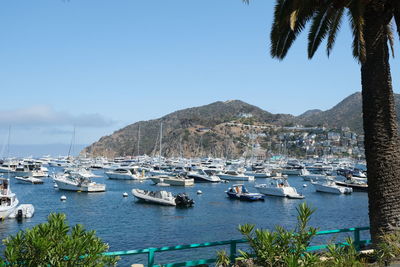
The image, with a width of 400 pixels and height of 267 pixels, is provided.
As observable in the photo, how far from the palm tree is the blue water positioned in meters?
15.9

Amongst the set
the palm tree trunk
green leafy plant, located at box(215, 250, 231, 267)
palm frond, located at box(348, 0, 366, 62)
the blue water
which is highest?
palm frond, located at box(348, 0, 366, 62)

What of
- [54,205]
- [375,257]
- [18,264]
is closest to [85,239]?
[18,264]

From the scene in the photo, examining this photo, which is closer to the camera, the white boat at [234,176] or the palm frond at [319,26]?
the palm frond at [319,26]

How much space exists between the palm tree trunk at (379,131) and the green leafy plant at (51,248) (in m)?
7.84

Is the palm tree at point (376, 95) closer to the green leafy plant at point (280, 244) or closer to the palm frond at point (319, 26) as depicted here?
the palm frond at point (319, 26)

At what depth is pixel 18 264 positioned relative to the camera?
643 cm

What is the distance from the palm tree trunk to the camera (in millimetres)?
11273

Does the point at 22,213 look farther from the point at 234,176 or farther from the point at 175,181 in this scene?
the point at 234,176

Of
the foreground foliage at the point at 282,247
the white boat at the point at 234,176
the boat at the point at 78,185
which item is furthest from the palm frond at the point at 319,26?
the white boat at the point at 234,176

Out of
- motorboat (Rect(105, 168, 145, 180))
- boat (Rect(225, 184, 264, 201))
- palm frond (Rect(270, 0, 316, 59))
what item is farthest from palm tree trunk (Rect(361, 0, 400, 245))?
motorboat (Rect(105, 168, 145, 180))

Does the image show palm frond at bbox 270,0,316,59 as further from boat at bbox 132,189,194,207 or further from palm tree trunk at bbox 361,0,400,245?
boat at bbox 132,189,194,207

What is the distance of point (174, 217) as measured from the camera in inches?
1795

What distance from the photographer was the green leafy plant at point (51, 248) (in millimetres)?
6363

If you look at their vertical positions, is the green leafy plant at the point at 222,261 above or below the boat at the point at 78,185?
above
